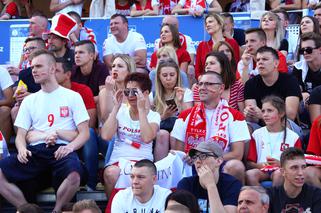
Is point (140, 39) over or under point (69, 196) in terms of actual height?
over

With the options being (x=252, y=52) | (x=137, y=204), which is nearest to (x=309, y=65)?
(x=252, y=52)

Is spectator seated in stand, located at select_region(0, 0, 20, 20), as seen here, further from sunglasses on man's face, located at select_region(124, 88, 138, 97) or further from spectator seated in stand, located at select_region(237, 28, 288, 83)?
sunglasses on man's face, located at select_region(124, 88, 138, 97)

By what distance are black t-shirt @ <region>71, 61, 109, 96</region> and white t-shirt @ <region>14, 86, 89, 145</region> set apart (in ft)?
4.39

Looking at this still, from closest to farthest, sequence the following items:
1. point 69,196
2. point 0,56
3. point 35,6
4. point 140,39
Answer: point 69,196
point 140,39
point 0,56
point 35,6

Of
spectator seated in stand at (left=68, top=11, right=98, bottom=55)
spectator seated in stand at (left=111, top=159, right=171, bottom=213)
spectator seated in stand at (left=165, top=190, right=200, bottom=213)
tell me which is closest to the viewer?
spectator seated in stand at (left=165, top=190, right=200, bottom=213)

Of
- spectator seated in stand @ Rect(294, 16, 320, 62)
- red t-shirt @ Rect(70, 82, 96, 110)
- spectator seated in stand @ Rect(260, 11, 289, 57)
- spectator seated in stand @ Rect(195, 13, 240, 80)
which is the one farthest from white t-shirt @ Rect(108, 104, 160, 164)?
spectator seated in stand @ Rect(260, 11, 289, 57)

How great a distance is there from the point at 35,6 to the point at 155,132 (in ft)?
29.8

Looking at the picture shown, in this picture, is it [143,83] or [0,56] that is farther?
[0,56]

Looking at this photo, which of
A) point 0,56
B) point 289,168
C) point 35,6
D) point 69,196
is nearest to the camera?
point 289,168

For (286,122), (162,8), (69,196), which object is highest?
(162,8)

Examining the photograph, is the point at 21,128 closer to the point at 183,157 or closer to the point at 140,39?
the point at 183,157

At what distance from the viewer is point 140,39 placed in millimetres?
13805

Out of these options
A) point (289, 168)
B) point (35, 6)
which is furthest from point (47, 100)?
point (35, 6)

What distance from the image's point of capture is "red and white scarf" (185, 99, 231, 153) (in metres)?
10.4
